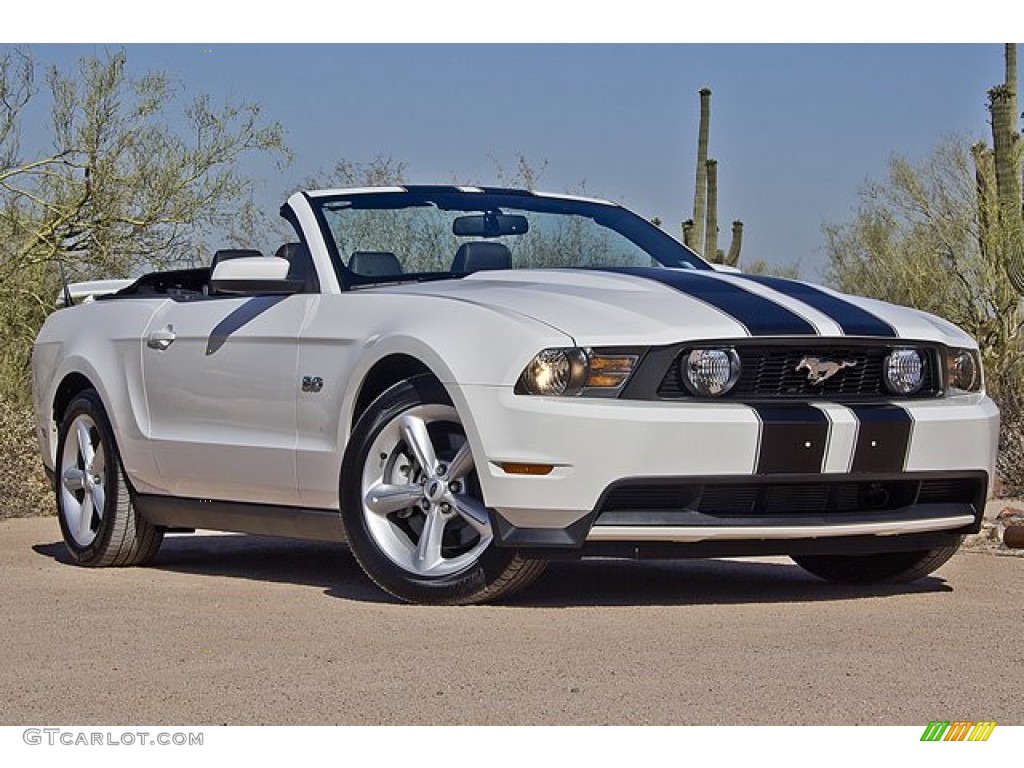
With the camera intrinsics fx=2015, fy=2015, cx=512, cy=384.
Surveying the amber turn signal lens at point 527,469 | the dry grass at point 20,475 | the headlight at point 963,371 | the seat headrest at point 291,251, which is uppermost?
the seat headrest at point 291,251

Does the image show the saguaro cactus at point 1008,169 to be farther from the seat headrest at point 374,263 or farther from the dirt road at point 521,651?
the seat headrest at point 374,263

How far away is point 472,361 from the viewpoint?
6.58 m

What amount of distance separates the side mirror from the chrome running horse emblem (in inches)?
80.8

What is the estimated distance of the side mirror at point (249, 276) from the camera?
7.51 metres

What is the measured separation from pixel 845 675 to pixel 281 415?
2.93 metres

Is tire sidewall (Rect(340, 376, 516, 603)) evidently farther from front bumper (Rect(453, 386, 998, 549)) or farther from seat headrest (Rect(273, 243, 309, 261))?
seat headrest (Rect(273, 243, 309, 261))

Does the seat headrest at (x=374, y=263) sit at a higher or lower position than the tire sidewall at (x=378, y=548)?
higher

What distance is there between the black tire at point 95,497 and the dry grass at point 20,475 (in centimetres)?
306

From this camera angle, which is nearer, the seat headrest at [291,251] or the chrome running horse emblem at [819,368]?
the chrome running horse emblem at [819,368]

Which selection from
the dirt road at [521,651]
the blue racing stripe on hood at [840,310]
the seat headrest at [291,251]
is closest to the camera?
the dirt road at [521,651]

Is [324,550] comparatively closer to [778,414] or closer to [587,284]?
[587,284]

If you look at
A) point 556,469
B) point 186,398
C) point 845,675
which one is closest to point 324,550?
point 186,398
